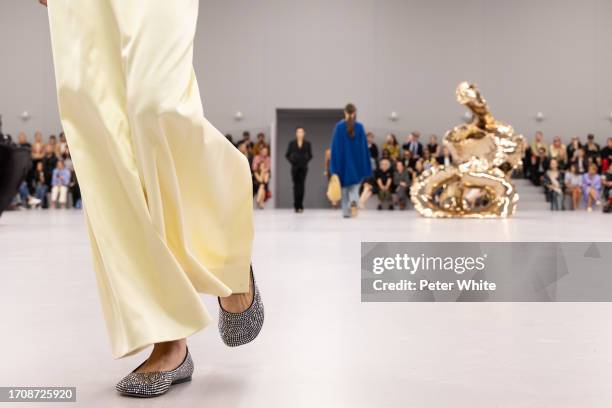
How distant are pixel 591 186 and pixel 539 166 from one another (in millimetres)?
1462

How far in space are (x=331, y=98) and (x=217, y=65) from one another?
3.14 metres

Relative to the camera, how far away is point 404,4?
2161 cm

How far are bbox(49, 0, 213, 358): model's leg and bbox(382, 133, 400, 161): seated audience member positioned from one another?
1829 cm

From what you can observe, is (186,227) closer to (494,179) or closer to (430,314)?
(430,314)

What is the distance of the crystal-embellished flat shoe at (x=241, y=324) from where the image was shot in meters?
2.34

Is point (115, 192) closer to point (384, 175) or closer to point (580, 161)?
point (384, 175)

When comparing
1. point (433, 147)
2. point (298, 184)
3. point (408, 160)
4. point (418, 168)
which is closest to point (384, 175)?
point (408, 160)

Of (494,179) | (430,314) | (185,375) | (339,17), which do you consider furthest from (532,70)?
(185,375)

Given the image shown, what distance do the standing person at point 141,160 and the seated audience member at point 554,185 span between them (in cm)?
1774

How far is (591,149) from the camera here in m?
19.8

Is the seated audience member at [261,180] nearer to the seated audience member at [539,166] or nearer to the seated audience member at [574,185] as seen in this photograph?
Result: the seated audience member at [539,166]

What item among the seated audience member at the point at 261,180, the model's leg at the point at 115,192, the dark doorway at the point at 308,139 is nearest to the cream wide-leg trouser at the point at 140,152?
the model's leg at the point at 115,192

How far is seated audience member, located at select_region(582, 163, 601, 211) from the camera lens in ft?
62.3

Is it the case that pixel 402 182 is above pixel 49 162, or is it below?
below
